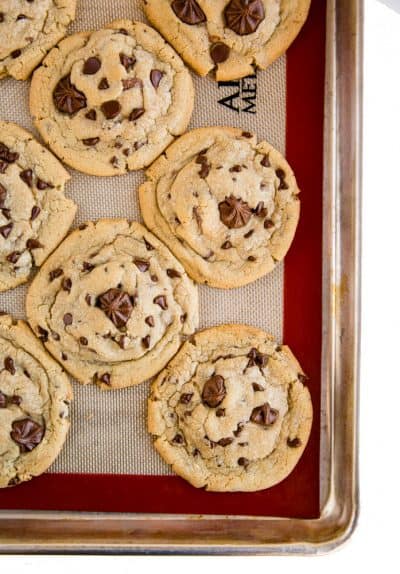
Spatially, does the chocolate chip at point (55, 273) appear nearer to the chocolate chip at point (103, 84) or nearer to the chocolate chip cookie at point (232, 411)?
the chocolate chip cookie at point (232, 411)

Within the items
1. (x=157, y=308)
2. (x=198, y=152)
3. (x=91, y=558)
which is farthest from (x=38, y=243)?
(x=91, y=558)

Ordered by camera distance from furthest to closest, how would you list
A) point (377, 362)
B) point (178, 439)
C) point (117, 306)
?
point (377, 362) < point (178, 439) < point (117, 306)

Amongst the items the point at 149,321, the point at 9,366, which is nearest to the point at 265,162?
the point at 149,321

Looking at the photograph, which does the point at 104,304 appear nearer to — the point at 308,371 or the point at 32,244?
the point at 32,244

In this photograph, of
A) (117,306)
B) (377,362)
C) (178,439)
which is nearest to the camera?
(117,306)

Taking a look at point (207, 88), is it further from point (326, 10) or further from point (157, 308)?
point (157, 308)

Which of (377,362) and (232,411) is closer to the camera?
(232,411)

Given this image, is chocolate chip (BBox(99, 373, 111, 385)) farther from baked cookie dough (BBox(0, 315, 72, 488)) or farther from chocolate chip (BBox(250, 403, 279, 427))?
chocolate chip (BBox(250, 403, 279, 427))
